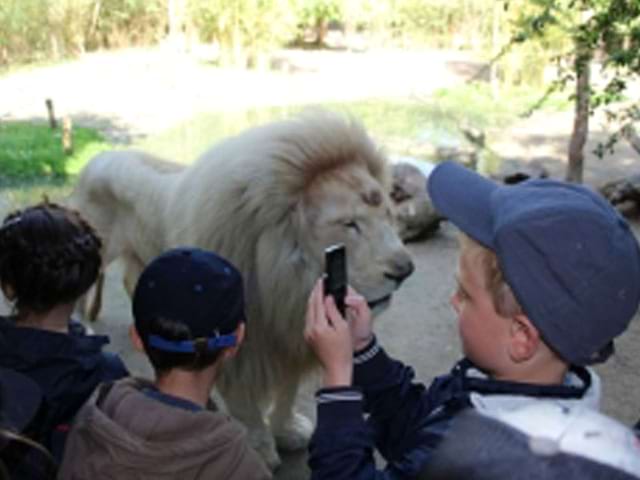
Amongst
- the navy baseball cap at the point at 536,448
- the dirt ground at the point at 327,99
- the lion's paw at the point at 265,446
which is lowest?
the dirt ground at the point at 327,99

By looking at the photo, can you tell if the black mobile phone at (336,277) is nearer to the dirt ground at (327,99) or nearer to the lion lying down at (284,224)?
the lion lying down at (284,224)

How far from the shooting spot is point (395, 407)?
1.85 meters

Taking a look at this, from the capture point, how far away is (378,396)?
1.83 metres

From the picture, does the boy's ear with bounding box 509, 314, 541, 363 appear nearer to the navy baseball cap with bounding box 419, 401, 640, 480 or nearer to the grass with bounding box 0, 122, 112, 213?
the navy baseball cap with bounding box 419, 401, 640, 480

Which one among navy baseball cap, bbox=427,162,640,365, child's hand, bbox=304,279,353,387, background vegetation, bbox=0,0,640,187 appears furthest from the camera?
background vegetation, bbox=0,0,640,187

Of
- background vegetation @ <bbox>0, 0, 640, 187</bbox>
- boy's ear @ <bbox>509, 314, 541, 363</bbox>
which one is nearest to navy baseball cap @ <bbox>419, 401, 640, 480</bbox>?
boy's ear @ <bbox>509, 314, 541, 363</bbox>

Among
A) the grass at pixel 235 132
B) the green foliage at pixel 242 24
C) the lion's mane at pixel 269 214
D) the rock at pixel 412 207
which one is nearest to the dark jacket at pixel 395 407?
the lion's mane at pixel 269 214

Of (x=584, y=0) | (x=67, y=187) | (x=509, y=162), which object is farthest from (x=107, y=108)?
(x=584, y=0)

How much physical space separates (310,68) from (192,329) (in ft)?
82.9

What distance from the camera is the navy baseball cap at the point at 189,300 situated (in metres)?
1.71

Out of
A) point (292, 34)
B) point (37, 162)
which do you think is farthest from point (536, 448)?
point (292, 34)

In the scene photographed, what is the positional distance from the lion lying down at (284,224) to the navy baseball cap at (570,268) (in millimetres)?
1631

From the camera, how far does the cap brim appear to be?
51.7 inches

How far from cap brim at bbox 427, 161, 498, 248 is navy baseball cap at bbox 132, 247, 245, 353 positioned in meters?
0.58
